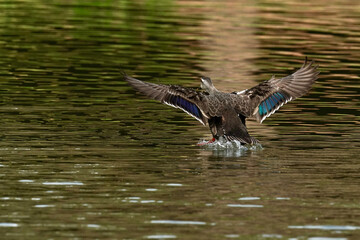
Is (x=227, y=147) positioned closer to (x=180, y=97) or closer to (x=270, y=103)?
(x=180, y=97)

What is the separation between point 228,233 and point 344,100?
40.2 ft

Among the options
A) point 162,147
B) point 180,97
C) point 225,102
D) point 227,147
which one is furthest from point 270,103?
point 162,147

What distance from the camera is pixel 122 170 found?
47.2 feet

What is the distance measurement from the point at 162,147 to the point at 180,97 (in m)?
1.31

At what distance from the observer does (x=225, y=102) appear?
17.1m

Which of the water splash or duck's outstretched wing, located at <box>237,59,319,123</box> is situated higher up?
duck's outstretched wing, located at <box>237,59,319,123</box>

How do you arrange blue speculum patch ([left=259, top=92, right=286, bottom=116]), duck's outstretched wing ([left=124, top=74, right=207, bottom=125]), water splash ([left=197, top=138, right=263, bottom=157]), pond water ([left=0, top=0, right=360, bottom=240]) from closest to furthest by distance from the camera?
pond water ([left=0, top=0, right=360, bottom=240]), water splash ([left=197, top=138, right=263, bottom=157]), duck's outstretched wing ([left=124, top=74, right=207, bottom=125]), blue speculum patch ([left=259, top=92, right=286, bottom=116])

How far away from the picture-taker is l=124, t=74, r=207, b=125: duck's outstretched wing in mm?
17203

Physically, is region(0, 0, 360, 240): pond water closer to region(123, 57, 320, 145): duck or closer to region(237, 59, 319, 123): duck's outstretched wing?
region(123, 57, 320, 145): duck

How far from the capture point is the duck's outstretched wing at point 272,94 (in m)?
17.5

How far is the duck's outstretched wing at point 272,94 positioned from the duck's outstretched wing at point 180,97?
68 centimetres

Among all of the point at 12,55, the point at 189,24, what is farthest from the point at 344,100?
the point at 189,24

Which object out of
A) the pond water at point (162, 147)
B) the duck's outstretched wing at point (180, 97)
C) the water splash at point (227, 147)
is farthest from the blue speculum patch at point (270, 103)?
the duck's outstretched wing at point (180, 97)

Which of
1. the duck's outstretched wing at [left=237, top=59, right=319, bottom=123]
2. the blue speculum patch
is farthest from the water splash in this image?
the blue speculum patch
